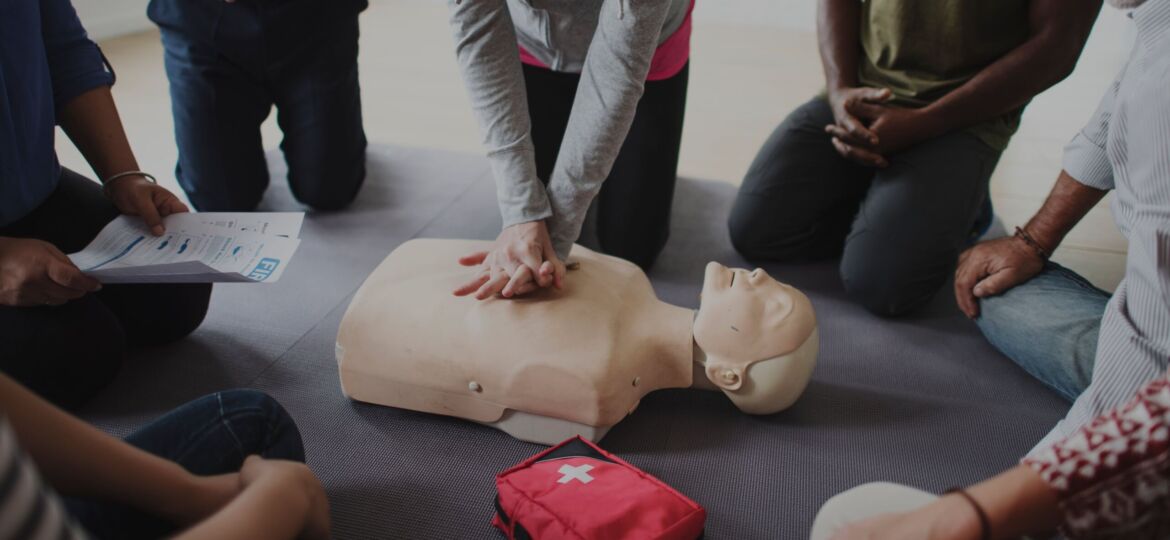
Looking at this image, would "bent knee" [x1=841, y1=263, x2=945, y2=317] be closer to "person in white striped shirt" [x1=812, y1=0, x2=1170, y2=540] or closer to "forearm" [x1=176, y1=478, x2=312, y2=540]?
"person in white striped shirt" [x1=812, y1=0, x2=1170, y2=540]

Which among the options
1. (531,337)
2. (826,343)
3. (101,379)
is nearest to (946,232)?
(826,343)

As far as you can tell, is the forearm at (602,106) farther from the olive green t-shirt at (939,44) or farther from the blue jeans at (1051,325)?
the blue jeans at (1051,325)

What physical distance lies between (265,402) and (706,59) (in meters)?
2.87

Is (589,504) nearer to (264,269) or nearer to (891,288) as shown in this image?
(264,269)

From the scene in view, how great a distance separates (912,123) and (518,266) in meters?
0.89

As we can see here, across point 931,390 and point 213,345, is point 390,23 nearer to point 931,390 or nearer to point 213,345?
point 213,345

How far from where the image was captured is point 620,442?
4.16 ft

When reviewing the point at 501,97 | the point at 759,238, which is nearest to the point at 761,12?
the point at 759,238

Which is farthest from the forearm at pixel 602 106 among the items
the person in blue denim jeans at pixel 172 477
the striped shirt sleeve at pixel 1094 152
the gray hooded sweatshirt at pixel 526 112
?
the striped shirt sleeve at pixel 1094 152

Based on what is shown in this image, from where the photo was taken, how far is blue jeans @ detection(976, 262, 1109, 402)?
132 centimetres

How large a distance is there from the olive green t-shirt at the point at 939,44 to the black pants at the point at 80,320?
1.47 m

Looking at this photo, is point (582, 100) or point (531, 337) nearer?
point (531, 337)

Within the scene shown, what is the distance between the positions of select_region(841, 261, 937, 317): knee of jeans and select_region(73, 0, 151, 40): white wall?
3260mm

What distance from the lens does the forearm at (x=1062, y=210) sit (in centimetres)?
136
